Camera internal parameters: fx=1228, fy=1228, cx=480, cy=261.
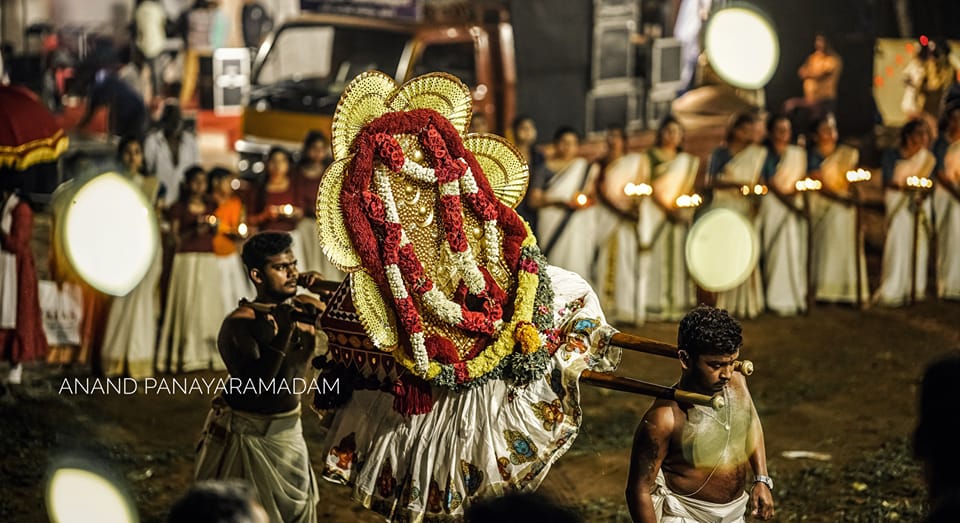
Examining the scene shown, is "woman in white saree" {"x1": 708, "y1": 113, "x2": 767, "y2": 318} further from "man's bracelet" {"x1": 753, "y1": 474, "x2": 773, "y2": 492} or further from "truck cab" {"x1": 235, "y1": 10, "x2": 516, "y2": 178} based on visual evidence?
"man's bracelet" {"x1": 753, "y1": 474, "x2": 773, "y2": 492}

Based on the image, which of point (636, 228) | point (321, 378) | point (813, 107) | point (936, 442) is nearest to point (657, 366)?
point (636, 228)

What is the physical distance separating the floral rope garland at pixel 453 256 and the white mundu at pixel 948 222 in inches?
287

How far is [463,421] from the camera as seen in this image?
5.59 meters

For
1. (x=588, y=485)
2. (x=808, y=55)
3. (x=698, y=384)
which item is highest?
(x=808, y=55)

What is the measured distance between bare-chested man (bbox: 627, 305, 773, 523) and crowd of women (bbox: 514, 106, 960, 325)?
244 inches

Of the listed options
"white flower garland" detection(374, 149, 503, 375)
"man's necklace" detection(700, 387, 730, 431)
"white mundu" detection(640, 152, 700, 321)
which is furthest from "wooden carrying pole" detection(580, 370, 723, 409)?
"white mundu" detection(640, 152, 700, 321)

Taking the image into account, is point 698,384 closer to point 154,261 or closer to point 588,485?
point 588,485

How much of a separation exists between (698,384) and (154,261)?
19.9 feet

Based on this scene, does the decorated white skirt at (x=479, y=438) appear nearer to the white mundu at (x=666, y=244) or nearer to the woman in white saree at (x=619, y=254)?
the woman in white saree at (x=619, y=254)

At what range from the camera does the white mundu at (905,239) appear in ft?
38.1

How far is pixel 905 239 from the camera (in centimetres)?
1163

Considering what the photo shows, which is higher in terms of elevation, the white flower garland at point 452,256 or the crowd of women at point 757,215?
the white flower garland at point 452,256

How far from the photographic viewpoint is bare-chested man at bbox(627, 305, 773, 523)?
508 cm

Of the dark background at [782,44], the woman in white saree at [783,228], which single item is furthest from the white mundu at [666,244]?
the dark background at [782,44]
